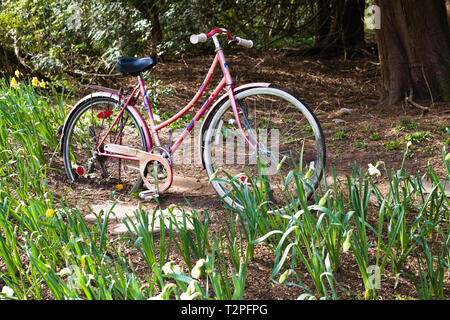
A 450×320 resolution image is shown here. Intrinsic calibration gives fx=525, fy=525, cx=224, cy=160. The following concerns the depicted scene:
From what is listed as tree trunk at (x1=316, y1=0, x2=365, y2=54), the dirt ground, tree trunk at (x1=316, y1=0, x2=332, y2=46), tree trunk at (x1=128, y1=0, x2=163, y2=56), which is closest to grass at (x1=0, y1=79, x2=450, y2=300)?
the dirt ground

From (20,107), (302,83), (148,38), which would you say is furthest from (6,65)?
(302,83)

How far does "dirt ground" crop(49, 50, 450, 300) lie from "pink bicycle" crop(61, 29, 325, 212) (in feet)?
0.48

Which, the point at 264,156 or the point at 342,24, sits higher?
the point at 342,24

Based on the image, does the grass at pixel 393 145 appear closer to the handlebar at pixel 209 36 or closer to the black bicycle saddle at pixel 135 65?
the handlebar at pixel 209 36

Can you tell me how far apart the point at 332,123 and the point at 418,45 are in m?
1.07

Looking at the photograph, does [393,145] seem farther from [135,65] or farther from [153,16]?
[153,16]

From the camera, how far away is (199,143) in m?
3.17

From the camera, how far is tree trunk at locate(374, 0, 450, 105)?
4.75m

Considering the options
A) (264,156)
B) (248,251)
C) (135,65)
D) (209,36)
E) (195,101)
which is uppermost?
(209,36)

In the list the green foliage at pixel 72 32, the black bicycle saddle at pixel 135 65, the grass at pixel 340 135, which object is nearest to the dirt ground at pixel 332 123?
the grass at pixel 340 135

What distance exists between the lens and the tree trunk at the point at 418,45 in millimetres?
4746

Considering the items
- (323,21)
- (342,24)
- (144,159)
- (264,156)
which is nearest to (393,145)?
(264,156)

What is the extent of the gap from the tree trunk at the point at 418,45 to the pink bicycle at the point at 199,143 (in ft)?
4.07

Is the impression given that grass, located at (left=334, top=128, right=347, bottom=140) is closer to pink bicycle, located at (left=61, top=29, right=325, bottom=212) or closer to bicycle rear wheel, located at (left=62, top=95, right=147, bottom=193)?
pink bicycle, located at (left=61, top=29, right=325, bottom=212)
